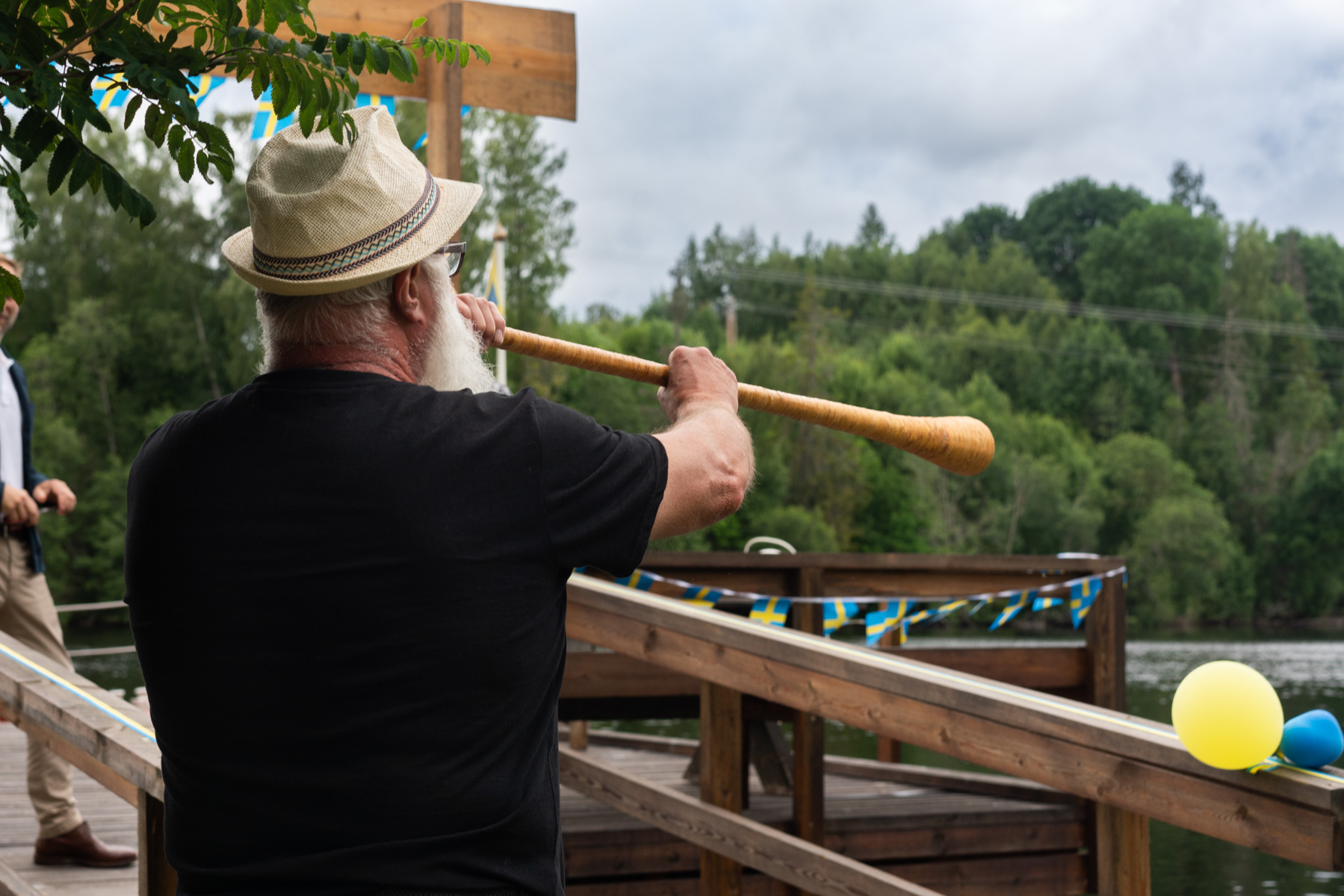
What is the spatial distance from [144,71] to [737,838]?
104 inches

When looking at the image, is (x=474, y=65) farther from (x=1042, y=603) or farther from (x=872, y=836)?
(x=1042, y=603)

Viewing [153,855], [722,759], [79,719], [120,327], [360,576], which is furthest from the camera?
[120,327]

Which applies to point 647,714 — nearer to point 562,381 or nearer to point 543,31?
point 543,31

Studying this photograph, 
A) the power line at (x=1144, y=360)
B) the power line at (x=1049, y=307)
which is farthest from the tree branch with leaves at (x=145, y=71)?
the power line at (x=1049, y=307)

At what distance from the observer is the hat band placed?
1524 mm

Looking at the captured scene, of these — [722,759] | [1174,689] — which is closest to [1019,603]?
[722,759]

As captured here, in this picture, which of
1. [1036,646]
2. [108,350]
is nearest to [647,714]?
[1036,646]

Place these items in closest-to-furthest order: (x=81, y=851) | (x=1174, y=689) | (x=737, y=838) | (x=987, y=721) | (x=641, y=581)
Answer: (x=987, y=721), (x=737, y=838), (x=81, y=851), (x=641, y=581), (x=1174, y=689)

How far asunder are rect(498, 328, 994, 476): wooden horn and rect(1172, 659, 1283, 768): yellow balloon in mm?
531

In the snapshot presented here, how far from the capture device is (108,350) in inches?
1379

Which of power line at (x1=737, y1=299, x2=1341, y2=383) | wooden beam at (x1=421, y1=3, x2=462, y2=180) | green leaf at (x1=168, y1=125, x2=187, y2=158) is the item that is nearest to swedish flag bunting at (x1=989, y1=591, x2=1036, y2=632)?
wooden beam at (x1=421, y1=3, x2=462, y2=180)

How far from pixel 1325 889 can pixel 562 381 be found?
29004 mm

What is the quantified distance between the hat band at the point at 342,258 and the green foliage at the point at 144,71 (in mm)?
160

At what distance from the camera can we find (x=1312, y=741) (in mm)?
2100
